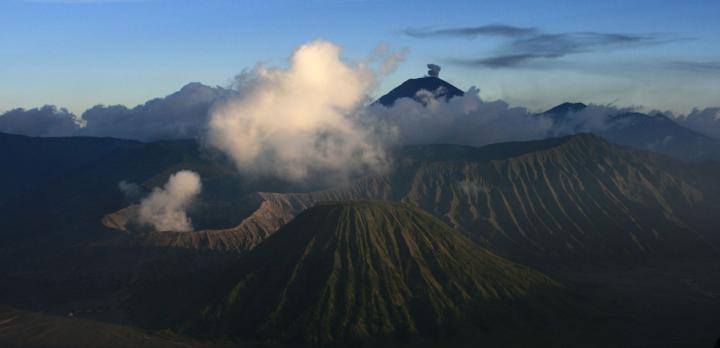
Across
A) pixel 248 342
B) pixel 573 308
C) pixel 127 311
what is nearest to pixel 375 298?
pixel 248 342

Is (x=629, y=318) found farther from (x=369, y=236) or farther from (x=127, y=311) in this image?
(x=127, y=311)

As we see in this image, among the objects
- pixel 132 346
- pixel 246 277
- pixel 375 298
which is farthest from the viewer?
pixel 246 277

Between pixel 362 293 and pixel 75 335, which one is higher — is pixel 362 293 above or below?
above

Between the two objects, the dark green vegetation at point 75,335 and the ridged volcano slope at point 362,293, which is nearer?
the dark green vegetation at point 75,335

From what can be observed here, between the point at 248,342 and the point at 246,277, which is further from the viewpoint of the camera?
the point at 246,277

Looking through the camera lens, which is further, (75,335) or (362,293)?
(362,293)

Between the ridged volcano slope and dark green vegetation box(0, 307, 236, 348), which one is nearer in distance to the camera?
dark green vegetation box(0, 307, 236, 348)

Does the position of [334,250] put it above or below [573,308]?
above

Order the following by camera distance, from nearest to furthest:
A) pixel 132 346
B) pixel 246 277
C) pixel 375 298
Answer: pixel 132 346
pixel 375 298
pixel 246 277
